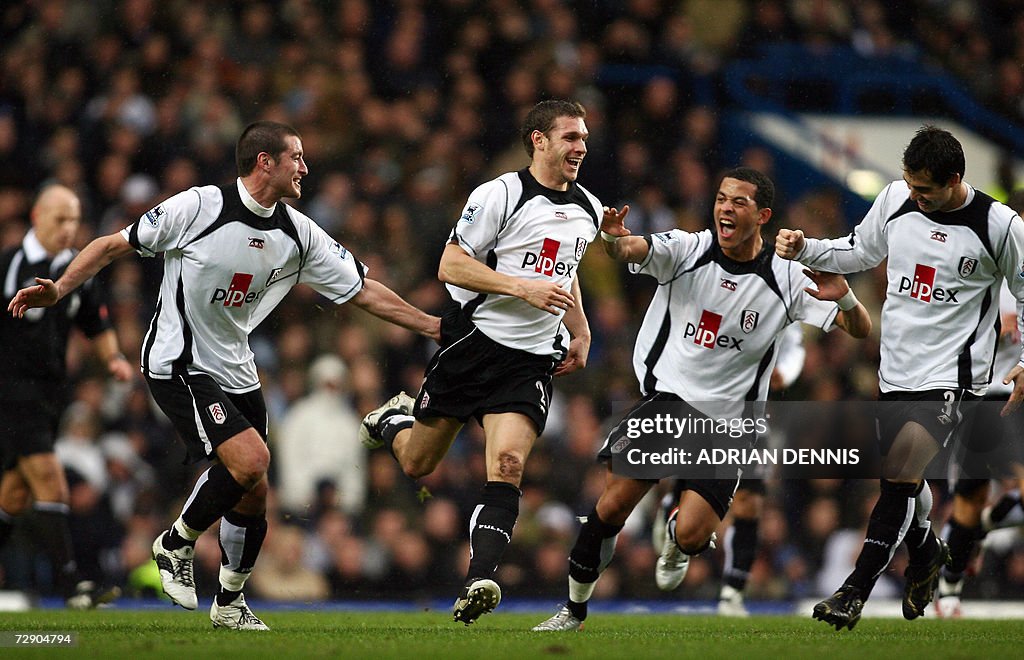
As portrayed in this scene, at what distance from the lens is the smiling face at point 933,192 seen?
7.17 meters

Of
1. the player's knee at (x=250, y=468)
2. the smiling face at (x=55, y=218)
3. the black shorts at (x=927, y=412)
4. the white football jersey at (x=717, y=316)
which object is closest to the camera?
the player's knee at (x=250, y=468)

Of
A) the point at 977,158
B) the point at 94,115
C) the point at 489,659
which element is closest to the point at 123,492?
the point at 94,115

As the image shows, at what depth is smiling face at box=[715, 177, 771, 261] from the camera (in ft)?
25.7

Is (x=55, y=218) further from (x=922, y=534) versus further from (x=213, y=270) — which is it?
(x=922, y=534)

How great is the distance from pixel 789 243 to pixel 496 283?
4.92 ft

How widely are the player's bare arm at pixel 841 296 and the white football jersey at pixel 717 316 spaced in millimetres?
172

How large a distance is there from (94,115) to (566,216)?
277 inches

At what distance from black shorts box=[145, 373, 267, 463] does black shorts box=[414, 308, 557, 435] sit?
107 cm

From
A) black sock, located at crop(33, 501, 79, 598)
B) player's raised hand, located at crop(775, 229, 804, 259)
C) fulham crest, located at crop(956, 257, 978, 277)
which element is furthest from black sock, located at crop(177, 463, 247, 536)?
fulham crest, located at crop(956, 257, 978, 277)

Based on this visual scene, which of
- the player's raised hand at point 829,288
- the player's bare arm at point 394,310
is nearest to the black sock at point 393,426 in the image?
the player's bare arm at point 394,310

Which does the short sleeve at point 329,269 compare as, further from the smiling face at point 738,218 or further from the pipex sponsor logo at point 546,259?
the smiling face at point 738,218

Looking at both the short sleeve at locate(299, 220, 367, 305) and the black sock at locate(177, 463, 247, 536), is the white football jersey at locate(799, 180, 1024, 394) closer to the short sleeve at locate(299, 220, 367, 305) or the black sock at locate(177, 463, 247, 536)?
the short sleeve at locate(299, 220, 367, 305)

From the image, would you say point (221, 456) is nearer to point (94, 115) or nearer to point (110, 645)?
point (110, 645)

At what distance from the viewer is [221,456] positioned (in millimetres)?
7008
